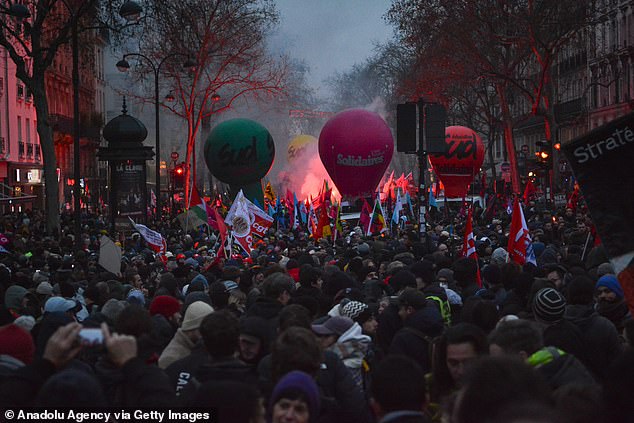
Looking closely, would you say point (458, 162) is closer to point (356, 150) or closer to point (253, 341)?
point (356, 150)

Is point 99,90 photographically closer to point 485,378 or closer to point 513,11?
point 513,11

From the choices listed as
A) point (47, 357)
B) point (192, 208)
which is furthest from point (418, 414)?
A: point (192, 208)

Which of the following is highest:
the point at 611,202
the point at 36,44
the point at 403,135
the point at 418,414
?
the point at 36,44

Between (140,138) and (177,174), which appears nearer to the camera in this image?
(140,138)

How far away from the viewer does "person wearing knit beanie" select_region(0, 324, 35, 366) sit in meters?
6.36

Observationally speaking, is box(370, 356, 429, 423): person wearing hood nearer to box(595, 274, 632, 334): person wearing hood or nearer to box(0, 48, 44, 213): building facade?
box(595, 274, 632, 334): person wearing hood

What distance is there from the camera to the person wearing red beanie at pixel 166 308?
28.0 feet

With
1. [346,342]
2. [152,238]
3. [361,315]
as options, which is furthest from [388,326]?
[152,238]

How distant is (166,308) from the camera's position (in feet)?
28.1

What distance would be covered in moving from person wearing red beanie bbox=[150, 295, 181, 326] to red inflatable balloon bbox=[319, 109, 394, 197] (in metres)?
30.6

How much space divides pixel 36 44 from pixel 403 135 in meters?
13.3

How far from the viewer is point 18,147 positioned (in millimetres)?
53688

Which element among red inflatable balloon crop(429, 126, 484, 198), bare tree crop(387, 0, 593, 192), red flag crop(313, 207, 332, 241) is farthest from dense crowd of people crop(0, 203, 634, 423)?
bare tree crop(387, 0, 593, 192)

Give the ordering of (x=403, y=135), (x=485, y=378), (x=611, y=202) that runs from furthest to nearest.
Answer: (x=403, y=135) → (x=611, y=202) → (x=485, y=378)
